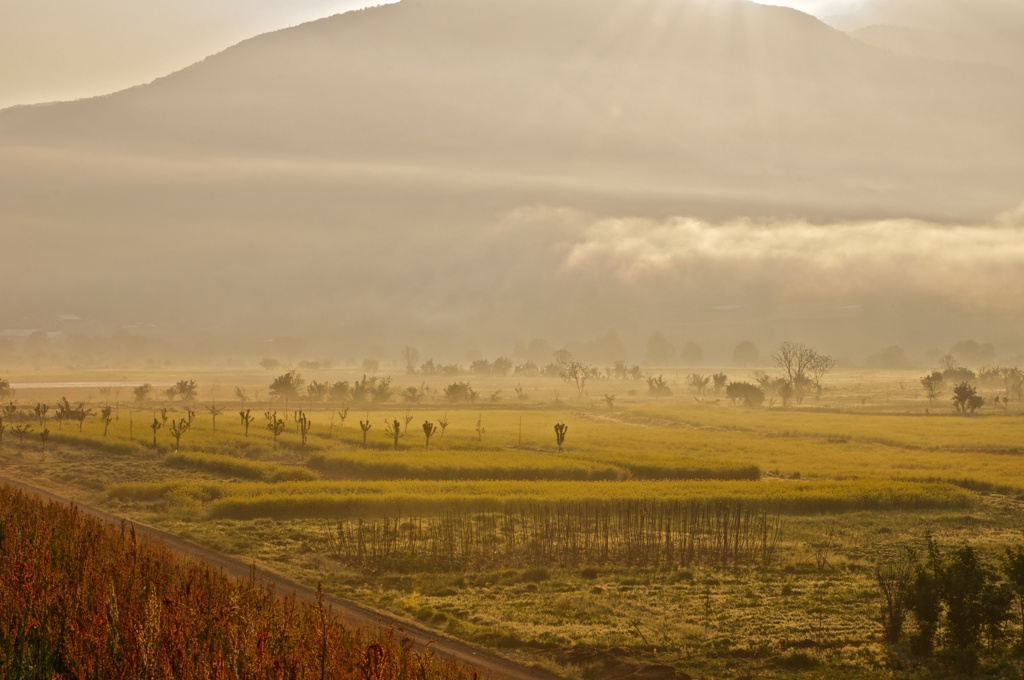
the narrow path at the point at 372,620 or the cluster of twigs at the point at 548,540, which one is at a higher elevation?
the cluster of twigs at the point at 548,540

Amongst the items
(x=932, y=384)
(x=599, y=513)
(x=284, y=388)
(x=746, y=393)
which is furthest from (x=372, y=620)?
(x=932, y=384)

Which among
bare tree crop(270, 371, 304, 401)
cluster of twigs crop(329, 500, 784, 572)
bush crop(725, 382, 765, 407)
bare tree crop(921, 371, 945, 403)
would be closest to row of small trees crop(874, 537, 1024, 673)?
cluster of twigs crop(329, 500, 784, 572)

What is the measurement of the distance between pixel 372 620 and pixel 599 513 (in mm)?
22436

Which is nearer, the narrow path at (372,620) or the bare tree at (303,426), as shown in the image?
the narrow path at (372,620)

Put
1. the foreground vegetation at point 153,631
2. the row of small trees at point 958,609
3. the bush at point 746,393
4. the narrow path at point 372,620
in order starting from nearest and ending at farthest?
the foreground vegetation at point 153,631, the narrow path at point 372,620, the row of small trees at point 958,609, the bush at point 746,393

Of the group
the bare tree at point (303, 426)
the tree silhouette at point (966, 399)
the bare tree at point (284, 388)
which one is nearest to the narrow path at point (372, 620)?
the bare tree at point (303, 426)

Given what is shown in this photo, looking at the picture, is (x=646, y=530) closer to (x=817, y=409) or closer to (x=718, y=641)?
(x=718, y=641)

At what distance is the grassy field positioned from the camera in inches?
1139

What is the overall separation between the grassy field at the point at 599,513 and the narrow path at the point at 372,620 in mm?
922

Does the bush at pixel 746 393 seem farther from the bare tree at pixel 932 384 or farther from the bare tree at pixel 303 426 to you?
the bare tree at pixel 303 426

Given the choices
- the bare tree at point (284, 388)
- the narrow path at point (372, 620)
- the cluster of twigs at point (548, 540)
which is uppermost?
the bare tree at point (284, 388)

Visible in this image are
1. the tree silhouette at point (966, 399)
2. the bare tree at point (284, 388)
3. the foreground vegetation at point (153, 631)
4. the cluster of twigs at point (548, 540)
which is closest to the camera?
the foreground vegetation at point (153, 631)

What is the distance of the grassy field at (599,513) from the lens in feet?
94.9

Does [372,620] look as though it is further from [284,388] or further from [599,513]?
[284,388]
